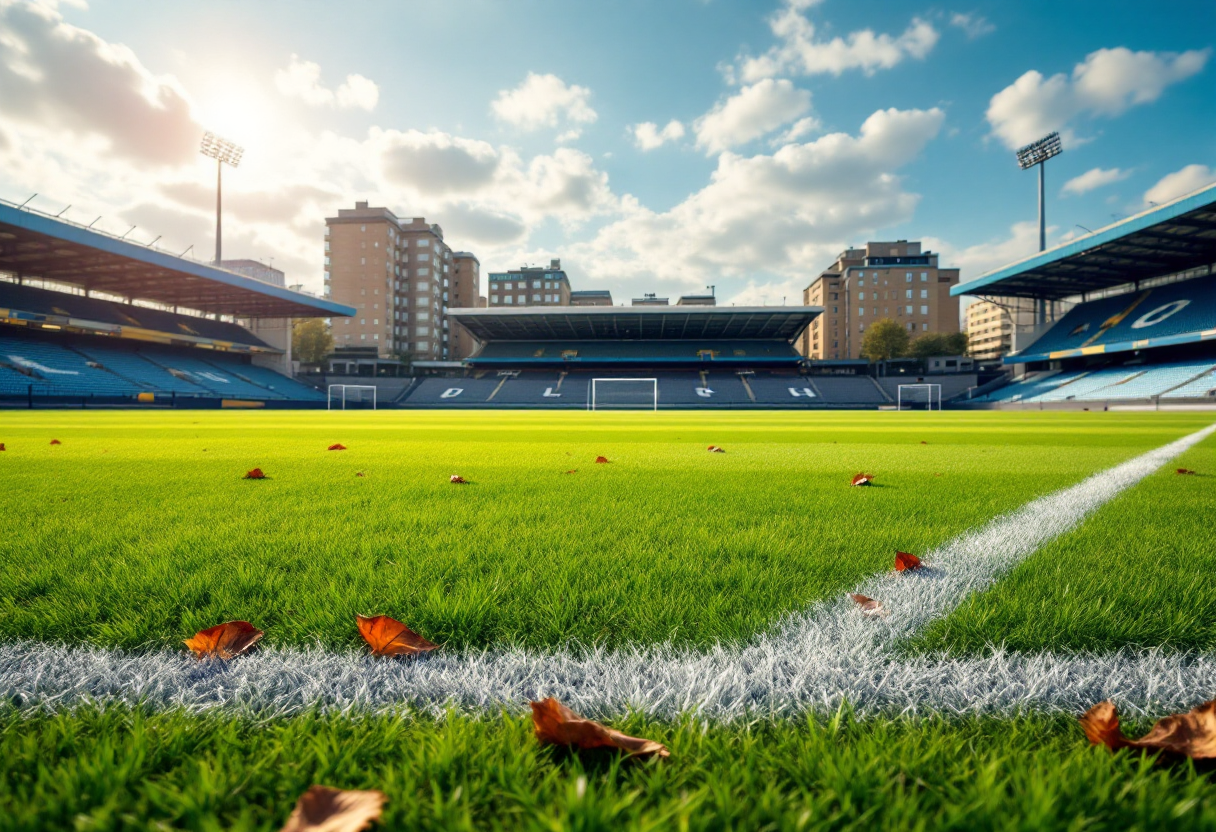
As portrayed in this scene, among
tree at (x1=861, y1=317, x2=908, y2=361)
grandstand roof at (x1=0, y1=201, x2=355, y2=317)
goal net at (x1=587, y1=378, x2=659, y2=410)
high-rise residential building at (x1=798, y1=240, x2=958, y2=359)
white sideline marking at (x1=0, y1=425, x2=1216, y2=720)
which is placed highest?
high-rise residential building at (x1=798, y1=240, x2=958, y2=359)

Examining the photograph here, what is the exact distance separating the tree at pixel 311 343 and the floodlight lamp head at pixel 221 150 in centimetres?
1507

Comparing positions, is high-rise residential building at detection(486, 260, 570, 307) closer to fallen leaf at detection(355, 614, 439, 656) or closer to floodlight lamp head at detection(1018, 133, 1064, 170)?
floodlight lamp head at detection(1018, 133, 1064, 170)

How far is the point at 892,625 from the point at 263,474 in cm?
375

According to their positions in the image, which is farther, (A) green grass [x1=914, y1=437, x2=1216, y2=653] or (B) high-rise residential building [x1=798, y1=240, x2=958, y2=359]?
(B) high-rise residential building [x1=798, y1=240, x2=958, y2=359]

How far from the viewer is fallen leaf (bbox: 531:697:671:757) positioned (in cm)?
78

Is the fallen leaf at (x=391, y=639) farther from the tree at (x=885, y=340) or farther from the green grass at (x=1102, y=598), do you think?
the tree at (x=885, y=340)

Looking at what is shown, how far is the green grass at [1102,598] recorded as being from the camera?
1.20 m

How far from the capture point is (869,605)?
142cm

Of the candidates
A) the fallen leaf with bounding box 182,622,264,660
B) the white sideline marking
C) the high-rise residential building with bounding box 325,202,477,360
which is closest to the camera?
the white sideline marking

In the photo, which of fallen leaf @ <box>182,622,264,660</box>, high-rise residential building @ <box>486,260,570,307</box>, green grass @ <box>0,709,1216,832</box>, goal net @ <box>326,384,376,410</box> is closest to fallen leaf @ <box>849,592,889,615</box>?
green grass @ <box>0,709,1216,832</box>

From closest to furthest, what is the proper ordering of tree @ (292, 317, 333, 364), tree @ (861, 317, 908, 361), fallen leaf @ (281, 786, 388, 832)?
fallen leaf @ (281, 786, 388, 832), tree @ (861, 317, 908, 361), tree @ (292, 317, 333, 364)

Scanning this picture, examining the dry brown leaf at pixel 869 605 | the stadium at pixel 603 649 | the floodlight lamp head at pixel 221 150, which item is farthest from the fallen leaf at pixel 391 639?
the floodlight lamp head at pixel 221 150

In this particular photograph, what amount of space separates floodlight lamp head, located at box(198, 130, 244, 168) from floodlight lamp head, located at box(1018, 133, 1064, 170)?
5437cm

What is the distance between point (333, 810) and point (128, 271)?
40.4 m
